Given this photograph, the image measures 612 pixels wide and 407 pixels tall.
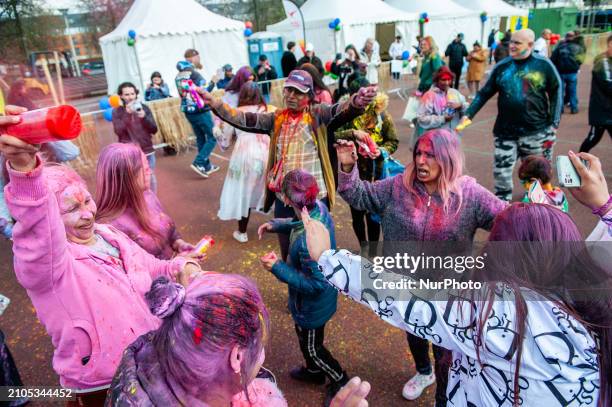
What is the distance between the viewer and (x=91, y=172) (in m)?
7.61

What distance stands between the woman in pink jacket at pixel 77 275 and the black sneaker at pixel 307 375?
1346mm

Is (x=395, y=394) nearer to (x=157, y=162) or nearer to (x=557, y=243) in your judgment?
(x=557, y=243)

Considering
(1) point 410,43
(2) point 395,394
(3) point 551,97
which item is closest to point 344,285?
(2) point 395,394

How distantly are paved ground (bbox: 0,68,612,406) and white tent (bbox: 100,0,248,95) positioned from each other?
7977 millimetres

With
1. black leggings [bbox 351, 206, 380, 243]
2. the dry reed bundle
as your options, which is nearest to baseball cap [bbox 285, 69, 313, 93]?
black leggings [bbox 351, 206, 380, 243]

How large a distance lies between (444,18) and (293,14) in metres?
8.32

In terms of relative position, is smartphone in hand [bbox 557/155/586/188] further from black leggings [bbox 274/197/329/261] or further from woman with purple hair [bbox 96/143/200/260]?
black leggings [bbox 274/197/329/261]

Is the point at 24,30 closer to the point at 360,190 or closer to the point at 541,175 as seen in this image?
the point at 360,190

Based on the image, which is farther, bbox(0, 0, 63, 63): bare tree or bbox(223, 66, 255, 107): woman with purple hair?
bbox(223, 66, 255, 107): woman with purple hair

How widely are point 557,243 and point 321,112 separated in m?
2.50

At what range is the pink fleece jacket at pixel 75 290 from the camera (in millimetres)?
1314

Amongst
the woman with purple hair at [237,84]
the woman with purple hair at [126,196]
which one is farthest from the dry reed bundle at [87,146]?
the woman with purple hair at [126,196]

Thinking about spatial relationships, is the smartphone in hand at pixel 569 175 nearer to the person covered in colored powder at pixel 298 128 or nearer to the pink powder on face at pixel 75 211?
the person covered in colored powder at pixel 298 128

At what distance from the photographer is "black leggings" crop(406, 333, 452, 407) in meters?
2.24
